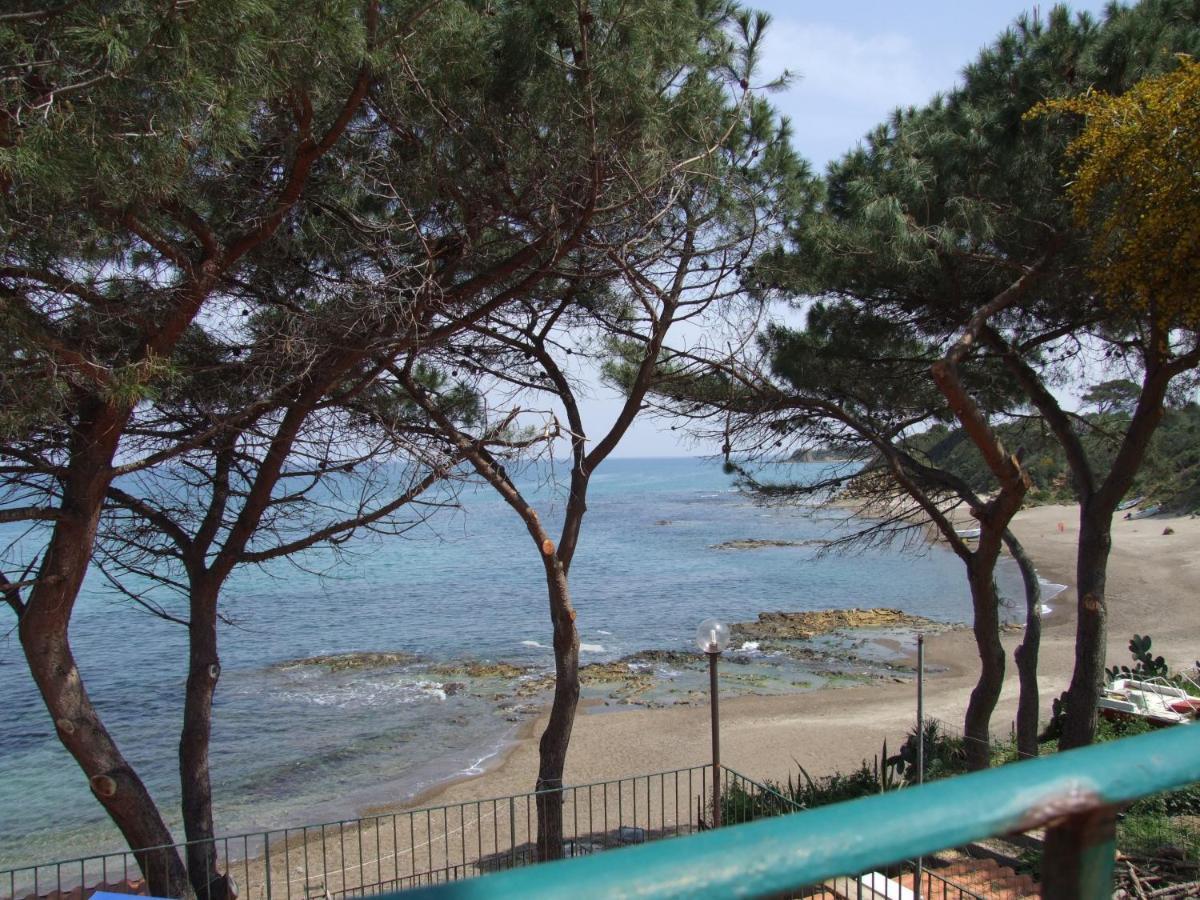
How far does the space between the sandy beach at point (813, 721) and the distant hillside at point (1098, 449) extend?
3972 mm

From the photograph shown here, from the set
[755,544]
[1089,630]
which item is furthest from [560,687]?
[755,544]

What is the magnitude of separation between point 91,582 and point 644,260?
3892 centimetres

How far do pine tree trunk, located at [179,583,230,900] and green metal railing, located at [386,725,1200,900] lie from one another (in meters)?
7.51

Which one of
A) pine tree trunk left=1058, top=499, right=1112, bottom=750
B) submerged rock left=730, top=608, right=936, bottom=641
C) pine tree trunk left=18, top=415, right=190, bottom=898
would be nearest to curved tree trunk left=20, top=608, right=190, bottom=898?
pine tree trunk left=18, top=415, right=190, bottom=898

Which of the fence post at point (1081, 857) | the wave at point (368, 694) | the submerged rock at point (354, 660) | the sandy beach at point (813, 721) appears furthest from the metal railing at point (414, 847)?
the submerged rock at point (354, 660)

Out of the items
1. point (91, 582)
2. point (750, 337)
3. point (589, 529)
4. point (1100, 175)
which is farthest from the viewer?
point (589, 529)

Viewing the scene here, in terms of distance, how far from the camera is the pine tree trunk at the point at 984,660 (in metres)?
9.30

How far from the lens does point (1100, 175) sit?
6.81 metres

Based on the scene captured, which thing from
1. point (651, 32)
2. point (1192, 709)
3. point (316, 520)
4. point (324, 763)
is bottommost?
point (324, 763)

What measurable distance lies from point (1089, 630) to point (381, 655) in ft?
61.9

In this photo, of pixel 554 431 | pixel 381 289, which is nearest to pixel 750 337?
pixel 554 431

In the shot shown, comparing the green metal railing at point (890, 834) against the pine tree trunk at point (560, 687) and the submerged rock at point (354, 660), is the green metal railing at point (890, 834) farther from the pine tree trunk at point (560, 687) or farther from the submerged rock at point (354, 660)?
the submerged rock at point (354, 660)

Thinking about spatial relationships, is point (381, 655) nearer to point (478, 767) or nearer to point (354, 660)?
point (354, 660)

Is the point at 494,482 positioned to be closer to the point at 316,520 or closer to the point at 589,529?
the point at 316,520
